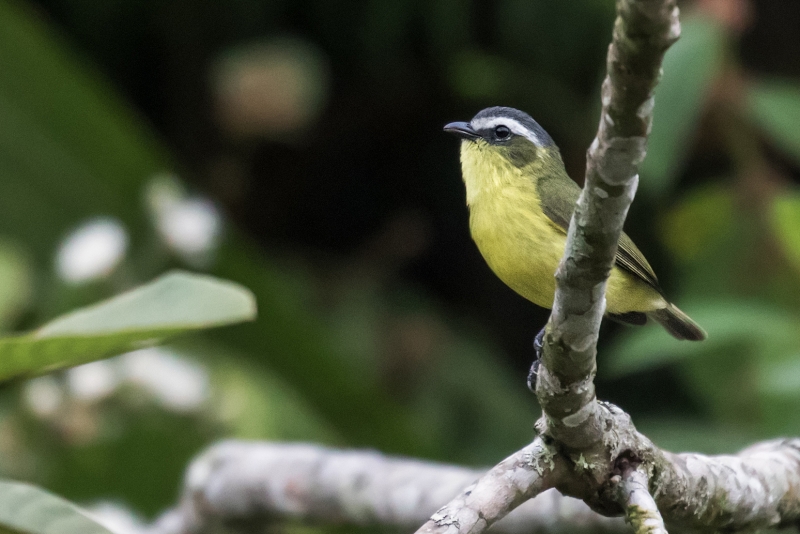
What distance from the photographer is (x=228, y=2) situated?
4.17m

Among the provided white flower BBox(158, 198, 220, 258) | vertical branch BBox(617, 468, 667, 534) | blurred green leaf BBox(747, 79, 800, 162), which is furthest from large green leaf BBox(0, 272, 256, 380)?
blurred green leaf BBox(747, 79, 800, 162)

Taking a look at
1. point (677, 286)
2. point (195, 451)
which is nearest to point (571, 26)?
point (677, 286)

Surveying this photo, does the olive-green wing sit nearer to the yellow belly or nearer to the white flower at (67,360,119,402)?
the yellow belly

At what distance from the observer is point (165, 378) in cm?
253

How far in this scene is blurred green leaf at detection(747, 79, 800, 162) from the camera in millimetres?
2834

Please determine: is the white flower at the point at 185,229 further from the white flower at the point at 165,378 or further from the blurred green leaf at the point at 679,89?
the blurred green leaf at the point at 679,89

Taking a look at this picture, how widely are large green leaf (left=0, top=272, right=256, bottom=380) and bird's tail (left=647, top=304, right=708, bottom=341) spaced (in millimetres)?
1046

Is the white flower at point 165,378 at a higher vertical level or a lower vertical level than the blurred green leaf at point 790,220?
lower

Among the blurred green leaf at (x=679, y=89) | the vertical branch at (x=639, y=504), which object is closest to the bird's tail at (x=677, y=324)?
the blurred green leaf at (x=679, y=89)

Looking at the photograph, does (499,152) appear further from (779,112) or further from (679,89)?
(779,112)

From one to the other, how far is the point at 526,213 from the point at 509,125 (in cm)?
20

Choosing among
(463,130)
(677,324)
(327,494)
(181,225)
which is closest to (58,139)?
(181,225)

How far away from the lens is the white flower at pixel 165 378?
251 cm

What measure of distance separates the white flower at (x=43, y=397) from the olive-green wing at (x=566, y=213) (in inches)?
54.6
